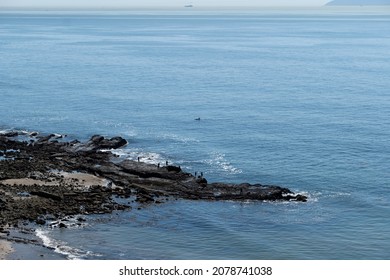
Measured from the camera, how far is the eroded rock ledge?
65938 millimetres

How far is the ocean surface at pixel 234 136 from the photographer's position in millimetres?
59594

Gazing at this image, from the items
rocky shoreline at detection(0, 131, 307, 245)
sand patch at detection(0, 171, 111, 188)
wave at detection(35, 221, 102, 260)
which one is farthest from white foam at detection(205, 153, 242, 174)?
wave at detection(35, 221, 102, 260)

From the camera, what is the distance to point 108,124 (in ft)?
344

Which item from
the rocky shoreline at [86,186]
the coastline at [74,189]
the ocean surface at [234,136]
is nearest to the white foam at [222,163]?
the ocean surface at [234,136]

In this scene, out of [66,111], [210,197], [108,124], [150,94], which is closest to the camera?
[210,197]

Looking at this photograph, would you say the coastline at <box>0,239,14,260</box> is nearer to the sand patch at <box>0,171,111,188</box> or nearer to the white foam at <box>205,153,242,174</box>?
the sand patch at <box>0,171,111,188</box>

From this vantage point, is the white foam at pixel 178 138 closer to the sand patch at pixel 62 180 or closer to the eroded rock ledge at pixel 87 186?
the eroded rock ledge at pixel 87 186

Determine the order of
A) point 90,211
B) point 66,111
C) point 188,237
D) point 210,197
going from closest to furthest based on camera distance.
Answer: point 188,237 → point 90,211 → point 210,197 → point 66,111

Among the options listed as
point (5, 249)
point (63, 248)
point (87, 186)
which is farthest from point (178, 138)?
point (5, 249)

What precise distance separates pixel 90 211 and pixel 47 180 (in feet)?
34.1

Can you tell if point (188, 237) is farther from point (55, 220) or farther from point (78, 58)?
point (78, 58)

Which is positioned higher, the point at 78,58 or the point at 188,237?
the point at 78,58

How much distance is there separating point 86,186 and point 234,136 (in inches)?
1129

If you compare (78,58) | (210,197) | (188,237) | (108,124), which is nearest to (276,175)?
(210,197)
